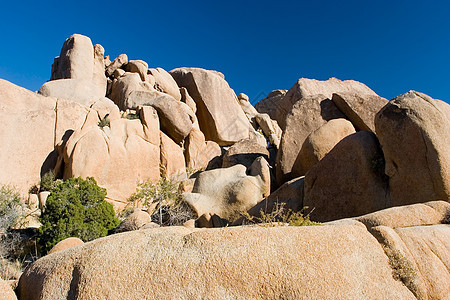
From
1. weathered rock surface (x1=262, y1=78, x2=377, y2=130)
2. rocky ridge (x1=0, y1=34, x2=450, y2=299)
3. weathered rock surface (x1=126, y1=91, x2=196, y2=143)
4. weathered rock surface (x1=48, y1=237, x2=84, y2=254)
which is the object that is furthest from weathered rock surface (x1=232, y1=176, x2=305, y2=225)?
weathered rock surface (x1=126, y1=91, x2=196, y2=143)

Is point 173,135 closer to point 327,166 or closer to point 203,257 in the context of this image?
point 327,166

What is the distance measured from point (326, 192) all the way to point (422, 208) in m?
4.24

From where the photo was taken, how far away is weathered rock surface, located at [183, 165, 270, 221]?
482 inches

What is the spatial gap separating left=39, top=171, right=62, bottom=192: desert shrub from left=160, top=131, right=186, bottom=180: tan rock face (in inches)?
226

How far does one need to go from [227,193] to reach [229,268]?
954 cm

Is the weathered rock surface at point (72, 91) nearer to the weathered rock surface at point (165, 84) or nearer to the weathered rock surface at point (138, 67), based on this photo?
the weathered rock surface at point (138, 67)

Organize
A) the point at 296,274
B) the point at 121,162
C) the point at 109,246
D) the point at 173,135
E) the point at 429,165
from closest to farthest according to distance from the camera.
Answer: the point at 296,274, the point at 109,246, the point at 429,165, the point at 121,162, the point at 173,135

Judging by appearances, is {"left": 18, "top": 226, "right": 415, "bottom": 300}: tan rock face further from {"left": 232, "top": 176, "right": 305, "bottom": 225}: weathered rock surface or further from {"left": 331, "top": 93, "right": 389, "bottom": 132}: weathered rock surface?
{"left": 331, "top": 93, "right": 389, "bottom": 132}: weathered rock surface

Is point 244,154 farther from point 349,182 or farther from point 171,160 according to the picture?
point 349,182

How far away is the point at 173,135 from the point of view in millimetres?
20375

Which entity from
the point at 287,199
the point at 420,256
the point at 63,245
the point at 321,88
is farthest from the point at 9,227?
the point at 321,88

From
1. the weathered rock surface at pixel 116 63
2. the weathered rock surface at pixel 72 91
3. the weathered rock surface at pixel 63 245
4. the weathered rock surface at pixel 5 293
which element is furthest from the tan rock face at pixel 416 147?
the weathered rock surface at pixel 116 63

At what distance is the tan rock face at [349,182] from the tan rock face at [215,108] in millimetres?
14589

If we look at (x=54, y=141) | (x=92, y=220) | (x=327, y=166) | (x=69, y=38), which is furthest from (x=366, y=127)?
(x=69, y=38)
